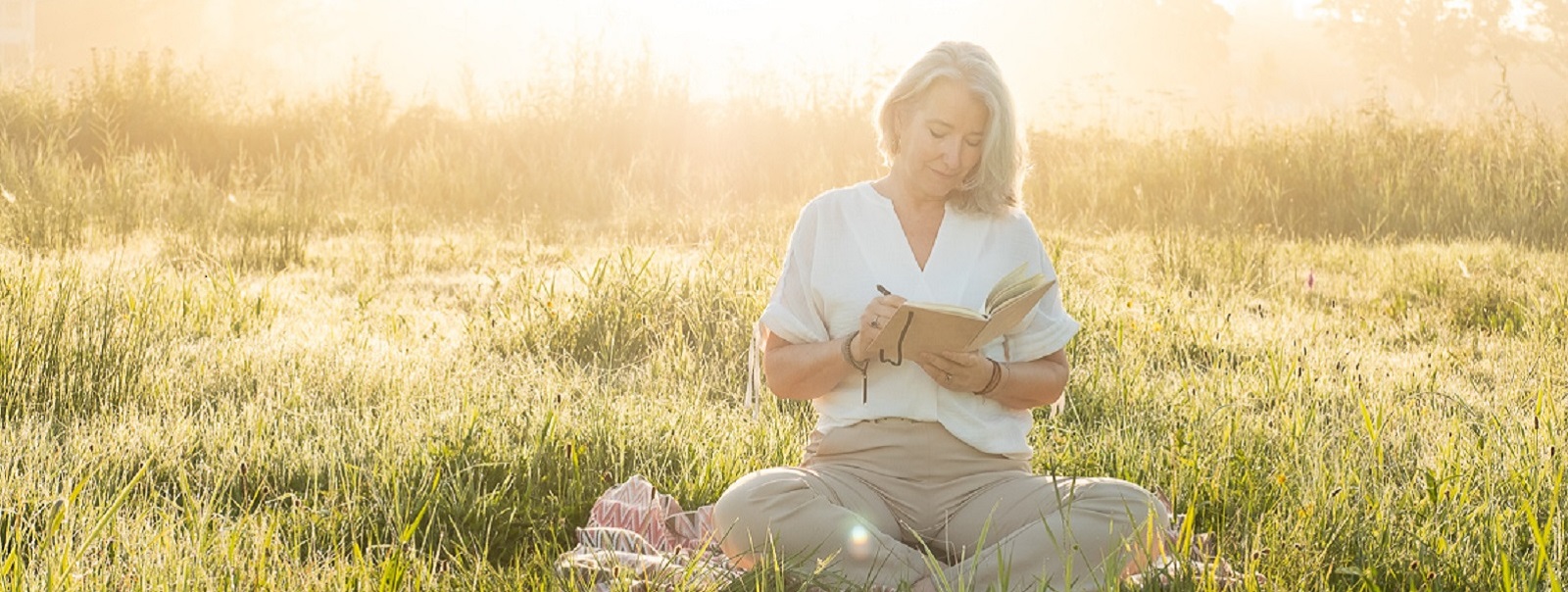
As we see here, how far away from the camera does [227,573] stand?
2.64m

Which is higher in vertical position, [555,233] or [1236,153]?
[1236,153]

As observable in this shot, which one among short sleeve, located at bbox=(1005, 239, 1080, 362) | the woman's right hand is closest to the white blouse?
short sleeve, located at bbox=(1005, 239, 1080, 362)

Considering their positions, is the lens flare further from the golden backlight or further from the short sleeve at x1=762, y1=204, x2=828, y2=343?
the golden backlight

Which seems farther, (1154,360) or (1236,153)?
(1236,153)

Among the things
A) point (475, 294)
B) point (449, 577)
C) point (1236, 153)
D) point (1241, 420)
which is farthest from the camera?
point (1236, 153)

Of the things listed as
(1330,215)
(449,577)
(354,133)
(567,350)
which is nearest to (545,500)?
(449,577)

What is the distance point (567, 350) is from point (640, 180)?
19.7 feet

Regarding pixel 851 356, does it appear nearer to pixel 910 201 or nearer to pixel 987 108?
pixel 910 201

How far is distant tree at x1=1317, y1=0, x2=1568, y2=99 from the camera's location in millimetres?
43219

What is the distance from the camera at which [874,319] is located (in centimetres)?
295

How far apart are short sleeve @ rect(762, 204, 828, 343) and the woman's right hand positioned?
0.28m

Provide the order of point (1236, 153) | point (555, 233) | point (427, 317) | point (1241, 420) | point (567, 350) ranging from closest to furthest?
point (1241, 420)
point (567, 350)
point (427, 317)
point (555, 233)
point (1236, 153)

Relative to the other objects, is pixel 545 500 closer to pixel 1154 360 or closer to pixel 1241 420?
pixel 1241 420

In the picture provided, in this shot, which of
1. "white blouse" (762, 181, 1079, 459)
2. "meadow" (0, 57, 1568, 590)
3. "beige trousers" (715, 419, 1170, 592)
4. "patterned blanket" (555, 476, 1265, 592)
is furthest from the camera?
"white blouse" (762, 181, 1079, 459)
